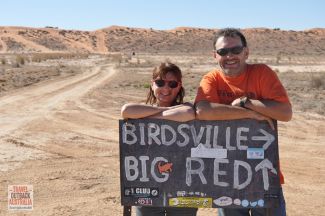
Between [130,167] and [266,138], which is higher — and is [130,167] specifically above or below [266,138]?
below

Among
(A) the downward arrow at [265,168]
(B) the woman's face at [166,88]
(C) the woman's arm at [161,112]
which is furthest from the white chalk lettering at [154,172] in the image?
(A) the downward arrow at [265,168]

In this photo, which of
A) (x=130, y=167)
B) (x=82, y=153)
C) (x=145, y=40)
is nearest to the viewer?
(x=130, y=167)

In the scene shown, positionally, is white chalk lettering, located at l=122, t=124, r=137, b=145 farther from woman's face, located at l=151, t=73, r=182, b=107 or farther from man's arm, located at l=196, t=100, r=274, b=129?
man's arm, located at l=196, t=100, r=274, b=129

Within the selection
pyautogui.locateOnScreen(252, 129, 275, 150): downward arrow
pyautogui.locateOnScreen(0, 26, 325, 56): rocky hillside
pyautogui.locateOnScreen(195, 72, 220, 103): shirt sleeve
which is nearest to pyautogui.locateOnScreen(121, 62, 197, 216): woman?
pyautogui.locateOnScreen(195, 72, 220, 103): shirt sleeve

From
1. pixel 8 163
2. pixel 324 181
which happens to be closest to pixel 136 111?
pixel 324 181

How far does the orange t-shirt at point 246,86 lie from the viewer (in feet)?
11.4

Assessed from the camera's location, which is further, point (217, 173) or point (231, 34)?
point (217, 173)

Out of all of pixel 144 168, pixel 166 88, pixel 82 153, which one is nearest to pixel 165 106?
pixel 166 88

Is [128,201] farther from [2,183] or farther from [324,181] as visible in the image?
[324,181]

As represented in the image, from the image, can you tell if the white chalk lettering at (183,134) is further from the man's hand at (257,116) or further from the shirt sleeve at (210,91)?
the man's hand at (257,116)

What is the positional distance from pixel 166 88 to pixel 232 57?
0.58 metres

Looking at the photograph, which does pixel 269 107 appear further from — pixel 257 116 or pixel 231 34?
pixel 231 34

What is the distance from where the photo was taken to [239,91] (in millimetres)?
3541

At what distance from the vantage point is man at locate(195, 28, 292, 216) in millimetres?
3447
